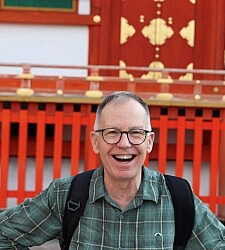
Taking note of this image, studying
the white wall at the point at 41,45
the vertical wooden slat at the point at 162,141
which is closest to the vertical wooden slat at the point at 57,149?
the white wall at the point at 41,45

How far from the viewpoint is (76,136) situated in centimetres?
744

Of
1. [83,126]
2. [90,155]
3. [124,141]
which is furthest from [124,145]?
[83,126]

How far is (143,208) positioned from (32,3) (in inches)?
230

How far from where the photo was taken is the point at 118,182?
2371 mm

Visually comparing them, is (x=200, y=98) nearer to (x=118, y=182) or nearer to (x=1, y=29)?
(x=1, y=29)

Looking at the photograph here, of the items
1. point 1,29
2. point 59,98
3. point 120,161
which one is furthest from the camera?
point 1,29

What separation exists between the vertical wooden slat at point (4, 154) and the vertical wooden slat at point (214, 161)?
87.2 inches

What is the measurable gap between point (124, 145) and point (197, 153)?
5279 mm

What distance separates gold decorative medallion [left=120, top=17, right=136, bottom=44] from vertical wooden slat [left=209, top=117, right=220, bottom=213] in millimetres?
1438

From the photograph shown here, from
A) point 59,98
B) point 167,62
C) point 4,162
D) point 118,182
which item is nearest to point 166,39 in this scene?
point 167,62

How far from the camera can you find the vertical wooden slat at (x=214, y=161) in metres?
7.39

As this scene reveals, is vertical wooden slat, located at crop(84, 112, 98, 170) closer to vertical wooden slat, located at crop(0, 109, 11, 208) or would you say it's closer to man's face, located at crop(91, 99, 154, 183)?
vertical wooden slat, located at crop(0, 109, 11, 208)

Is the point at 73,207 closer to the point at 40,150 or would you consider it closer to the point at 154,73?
the point at 40,150

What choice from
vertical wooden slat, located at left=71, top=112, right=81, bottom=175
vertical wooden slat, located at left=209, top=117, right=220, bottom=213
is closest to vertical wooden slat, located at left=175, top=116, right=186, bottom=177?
vertical wooden slat, located at left=209, top=117, right=220, bottom=213
